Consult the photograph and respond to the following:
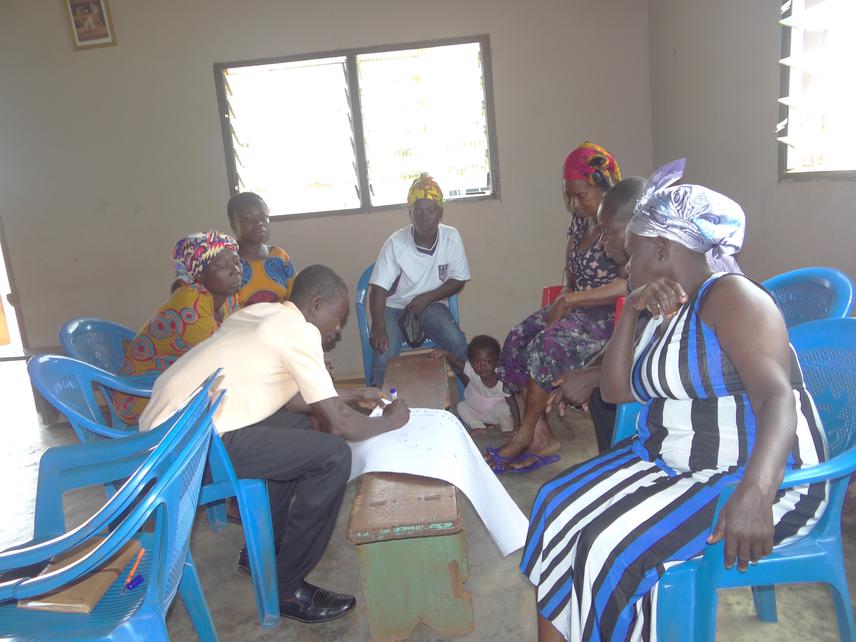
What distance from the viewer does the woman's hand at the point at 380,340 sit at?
4004 mm

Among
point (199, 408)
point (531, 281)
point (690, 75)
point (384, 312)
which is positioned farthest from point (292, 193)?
point (199, 408)

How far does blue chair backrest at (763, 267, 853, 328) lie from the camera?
1849mm

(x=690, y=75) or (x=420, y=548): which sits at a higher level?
(x=690, y=75)

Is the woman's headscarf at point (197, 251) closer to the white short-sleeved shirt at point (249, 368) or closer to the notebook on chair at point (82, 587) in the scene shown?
the white short-sleeved shirt at point (249, 368)

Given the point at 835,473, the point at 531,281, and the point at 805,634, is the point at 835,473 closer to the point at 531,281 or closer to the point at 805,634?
the point at 805,634

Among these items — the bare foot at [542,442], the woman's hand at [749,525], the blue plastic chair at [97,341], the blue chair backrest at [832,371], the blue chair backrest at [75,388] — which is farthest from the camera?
the bare foot at [542,442]

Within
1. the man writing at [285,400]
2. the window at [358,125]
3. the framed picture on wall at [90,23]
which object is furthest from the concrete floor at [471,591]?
the framed picture on wall at [90,23]

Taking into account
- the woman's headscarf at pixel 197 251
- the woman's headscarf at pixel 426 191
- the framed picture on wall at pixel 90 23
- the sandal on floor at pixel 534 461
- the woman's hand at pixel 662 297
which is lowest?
the sandal on floor at pixel 534 461

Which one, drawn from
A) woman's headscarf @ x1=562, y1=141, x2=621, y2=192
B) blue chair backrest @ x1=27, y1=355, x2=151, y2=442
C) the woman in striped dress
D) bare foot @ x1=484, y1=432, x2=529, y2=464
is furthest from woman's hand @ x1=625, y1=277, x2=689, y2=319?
blue chair backrest @ x1=27, y1=355, x2=151, y2=442

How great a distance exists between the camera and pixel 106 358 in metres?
3.17

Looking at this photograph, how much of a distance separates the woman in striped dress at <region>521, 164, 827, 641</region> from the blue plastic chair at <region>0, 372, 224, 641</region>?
90 cm

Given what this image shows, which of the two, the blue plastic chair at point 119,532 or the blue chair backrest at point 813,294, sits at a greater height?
the blue chair backrest at point 813,294

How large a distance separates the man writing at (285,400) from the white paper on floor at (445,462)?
69mm

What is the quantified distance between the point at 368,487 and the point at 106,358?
72.9 inches
